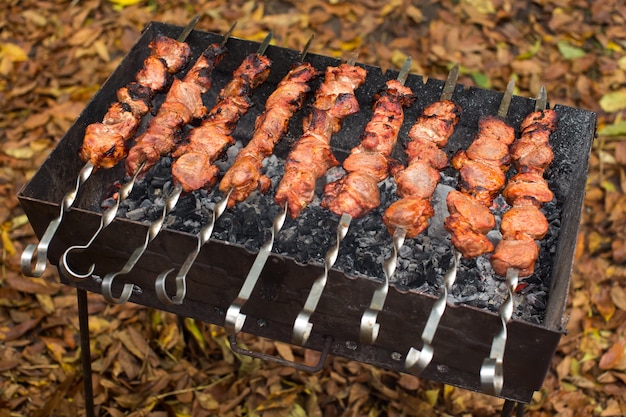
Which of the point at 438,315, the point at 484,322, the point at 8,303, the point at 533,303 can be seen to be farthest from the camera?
the point at 8,303

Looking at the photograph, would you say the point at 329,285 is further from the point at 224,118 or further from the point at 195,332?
the point at 195,332

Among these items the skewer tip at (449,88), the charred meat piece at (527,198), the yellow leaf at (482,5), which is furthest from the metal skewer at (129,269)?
the yellow leaf at (482,5)

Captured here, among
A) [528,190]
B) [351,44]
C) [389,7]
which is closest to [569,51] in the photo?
[389,7]

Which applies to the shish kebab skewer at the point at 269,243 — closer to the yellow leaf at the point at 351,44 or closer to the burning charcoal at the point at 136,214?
the burning charcoal at the point at 136,214

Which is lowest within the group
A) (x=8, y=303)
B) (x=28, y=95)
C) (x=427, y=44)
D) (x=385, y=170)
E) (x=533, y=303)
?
(x=8, y=303)

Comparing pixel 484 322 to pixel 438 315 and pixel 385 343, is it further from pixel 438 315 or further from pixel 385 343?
pixel 385 343

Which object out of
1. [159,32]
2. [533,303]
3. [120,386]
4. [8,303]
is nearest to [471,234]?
[533,303]
